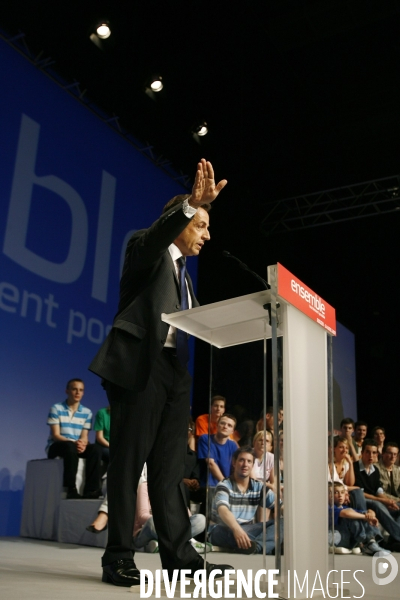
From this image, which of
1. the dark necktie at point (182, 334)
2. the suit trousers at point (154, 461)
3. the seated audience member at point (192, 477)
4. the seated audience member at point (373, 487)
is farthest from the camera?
the seated audience member at point (373, 487)

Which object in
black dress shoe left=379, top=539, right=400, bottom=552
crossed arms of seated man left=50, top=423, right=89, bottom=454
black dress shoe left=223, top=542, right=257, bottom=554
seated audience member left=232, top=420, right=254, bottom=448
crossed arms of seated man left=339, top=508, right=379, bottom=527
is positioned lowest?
black dress shoe left=379, top=539, right=400, bottom=552

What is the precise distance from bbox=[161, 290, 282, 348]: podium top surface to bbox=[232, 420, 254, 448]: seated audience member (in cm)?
24

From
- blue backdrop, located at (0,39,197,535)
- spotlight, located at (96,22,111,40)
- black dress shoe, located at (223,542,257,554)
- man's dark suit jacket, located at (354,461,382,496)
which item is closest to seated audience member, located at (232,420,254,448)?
black dress shoe, located at (223,542,257,554)

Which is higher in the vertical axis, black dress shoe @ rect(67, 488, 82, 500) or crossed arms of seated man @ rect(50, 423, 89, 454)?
crossed arms of seated man @ rect(50, 423, 89, 454)

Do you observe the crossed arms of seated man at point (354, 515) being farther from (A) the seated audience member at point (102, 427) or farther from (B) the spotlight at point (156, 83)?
(B) the spotlight at point (156, 83)

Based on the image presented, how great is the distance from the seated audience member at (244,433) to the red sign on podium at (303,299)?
0.34 m

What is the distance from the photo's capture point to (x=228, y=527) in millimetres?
1688

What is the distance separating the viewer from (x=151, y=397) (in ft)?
6.19

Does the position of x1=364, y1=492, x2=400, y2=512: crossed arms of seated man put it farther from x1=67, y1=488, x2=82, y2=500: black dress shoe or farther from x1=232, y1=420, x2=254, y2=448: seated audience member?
x1=232, y1=420, x2=254, y2=448: seated audience member

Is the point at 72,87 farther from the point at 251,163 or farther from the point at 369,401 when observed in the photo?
the point at 369,401

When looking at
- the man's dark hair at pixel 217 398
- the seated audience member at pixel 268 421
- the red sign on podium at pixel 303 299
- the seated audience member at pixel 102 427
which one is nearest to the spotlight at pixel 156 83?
the seated audience member at pixel 102 427

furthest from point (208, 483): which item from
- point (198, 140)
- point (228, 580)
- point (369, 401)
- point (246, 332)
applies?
point (369, 401)

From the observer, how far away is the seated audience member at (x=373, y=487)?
4.62 m

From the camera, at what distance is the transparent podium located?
152 centimetres
